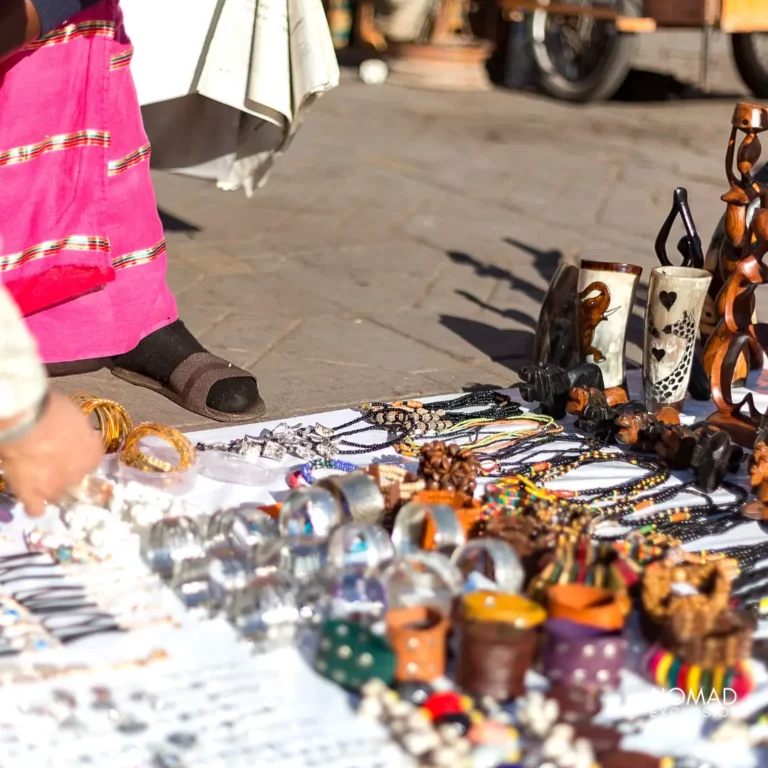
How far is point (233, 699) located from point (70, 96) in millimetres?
1426

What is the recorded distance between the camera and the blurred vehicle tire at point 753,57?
6793 mm

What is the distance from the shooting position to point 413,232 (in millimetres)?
4219

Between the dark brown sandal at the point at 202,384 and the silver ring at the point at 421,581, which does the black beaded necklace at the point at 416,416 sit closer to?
the dark brown sandal at the point at 202,384

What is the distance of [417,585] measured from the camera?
60.9 inches

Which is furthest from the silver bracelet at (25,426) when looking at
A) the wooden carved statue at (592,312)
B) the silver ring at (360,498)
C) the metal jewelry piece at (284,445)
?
the wooden carved statue at (592,312)

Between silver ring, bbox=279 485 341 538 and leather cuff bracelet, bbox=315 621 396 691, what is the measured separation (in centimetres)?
27

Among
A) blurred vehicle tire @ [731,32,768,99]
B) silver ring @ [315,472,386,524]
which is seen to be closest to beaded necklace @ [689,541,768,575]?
silver ring @ [315,472,386,524]

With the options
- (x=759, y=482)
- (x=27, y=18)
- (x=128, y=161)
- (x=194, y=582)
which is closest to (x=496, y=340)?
(x=128, y=161)

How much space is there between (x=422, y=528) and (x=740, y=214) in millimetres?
1083

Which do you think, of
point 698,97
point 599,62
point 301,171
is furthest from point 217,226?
point 698,97

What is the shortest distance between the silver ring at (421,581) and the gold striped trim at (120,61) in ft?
4.53

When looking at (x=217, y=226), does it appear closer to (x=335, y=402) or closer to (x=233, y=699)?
(x=335, y=402)

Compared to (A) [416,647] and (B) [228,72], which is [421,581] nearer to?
(A) [416,647]

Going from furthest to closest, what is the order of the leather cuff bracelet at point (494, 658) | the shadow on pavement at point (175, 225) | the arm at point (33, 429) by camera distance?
the shadow on pavement at point (175, 225) < the leather cuff bracelet at point (494, 658) < the arm at point (33, 429)
